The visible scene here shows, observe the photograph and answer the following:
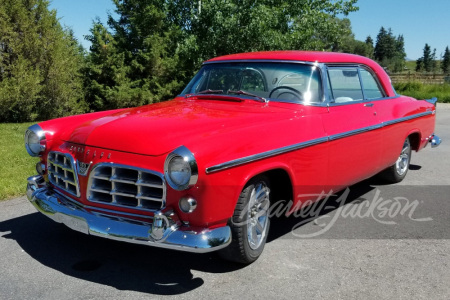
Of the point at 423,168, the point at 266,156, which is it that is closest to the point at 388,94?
the point at 423,168

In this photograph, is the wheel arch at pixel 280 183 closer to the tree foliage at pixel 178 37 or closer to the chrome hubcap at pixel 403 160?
the chrome hubcap at pixel 403 160

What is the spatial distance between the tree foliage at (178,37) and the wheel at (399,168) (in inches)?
267

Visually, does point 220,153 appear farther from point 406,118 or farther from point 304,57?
point 406,118

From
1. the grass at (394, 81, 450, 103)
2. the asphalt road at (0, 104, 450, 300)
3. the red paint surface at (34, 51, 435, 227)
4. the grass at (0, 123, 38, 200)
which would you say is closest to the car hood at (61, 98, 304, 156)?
the red paint surface at (34, 51, 435, 227)

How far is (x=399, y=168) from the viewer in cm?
621

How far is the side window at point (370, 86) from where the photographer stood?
5.18 m

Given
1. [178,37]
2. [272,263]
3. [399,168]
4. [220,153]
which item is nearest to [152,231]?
[220,153]

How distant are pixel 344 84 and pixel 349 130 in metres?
0.59

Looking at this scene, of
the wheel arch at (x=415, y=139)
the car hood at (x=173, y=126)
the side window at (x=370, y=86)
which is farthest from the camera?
the wheel arch at (x=415, y=139)

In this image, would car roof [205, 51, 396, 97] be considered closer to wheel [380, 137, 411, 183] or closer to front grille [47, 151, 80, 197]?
wheel [380, 137, 411, 183]

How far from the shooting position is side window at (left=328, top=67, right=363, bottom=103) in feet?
15.0

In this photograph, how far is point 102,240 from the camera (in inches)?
160

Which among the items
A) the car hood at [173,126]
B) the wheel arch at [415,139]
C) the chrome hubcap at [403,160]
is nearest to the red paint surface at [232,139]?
the car hood at [173,126]

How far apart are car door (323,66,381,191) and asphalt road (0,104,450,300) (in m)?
0.51
